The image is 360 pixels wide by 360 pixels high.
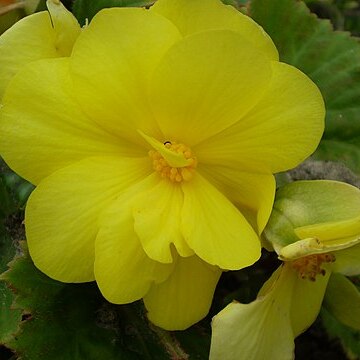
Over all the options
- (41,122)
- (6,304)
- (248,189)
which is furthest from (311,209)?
(6,304)

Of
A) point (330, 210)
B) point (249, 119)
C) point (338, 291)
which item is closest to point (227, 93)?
point (249, 119)

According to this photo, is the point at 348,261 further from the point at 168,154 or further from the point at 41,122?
the point at 41,122

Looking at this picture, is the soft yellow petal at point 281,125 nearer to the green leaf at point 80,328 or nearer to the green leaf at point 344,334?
the green leaf at point 80,328

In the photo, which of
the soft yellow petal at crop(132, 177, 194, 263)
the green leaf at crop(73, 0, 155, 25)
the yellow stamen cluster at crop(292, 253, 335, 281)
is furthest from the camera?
the green leaf at crop(73, 0, 155, 25)

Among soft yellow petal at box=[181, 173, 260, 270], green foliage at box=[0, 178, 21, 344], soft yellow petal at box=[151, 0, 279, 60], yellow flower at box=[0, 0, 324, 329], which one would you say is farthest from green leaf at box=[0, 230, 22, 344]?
soft yellow petal at box=[151, 0, 279, 60]

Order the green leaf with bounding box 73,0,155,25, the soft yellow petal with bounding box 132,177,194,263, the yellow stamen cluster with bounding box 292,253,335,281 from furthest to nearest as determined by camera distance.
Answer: the green leaf with bounding box 73,0,155,25
the yellow stamen cluster with bounding box 292,253,335,281
the soft yellow petal with bounding box 132,177,194,263

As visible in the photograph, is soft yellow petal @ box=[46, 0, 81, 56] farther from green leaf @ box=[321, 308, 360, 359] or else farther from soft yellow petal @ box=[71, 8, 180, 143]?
green leaf @ box=[321, 308, 360, 359]
